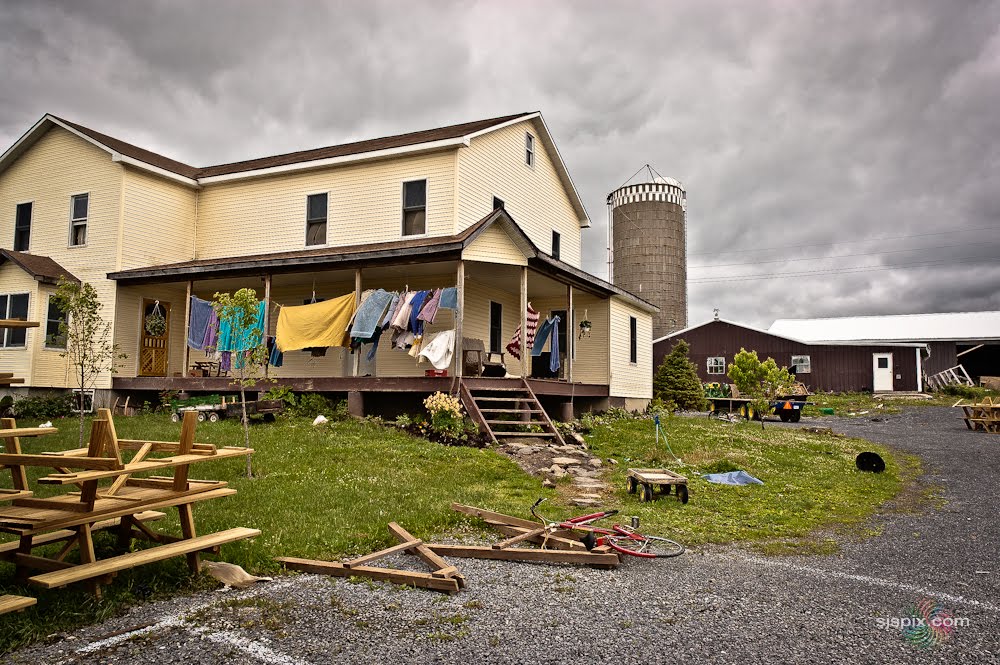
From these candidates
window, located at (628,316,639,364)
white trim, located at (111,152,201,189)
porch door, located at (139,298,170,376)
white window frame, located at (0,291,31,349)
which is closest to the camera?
white window frame, located at (0,291,31,349)

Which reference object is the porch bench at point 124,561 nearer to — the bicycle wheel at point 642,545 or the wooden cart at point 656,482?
the bicycle wheel at point 642,545

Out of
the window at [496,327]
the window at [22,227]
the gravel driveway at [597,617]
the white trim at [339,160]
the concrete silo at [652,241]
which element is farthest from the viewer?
the concrete silo at [652,241]

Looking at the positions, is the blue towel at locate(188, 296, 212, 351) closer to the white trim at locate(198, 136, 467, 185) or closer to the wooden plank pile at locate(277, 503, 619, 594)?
the white trim at locate(198, 136, 467, 185)

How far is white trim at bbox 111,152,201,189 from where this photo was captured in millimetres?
19953

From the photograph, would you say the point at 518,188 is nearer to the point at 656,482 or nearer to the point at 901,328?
the point at 656,482

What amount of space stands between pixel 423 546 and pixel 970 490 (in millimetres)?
9394

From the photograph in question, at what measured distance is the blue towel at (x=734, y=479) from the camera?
1092 centimetres

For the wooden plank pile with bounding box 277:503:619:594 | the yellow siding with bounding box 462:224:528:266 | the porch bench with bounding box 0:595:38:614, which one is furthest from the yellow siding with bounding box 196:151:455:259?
the porch bench with bounding box 0:595:38:614

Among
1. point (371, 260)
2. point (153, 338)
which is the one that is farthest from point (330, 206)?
point (153, 338)

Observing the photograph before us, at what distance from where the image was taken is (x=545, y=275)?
18.5 metres

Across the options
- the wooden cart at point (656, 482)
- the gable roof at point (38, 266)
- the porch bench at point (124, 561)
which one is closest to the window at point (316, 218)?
the gable roof at point (38, 266)

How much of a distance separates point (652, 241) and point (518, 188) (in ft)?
64.0

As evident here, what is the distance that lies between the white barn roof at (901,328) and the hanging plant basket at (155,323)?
36145 mm

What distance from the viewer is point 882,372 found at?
1501 inches
